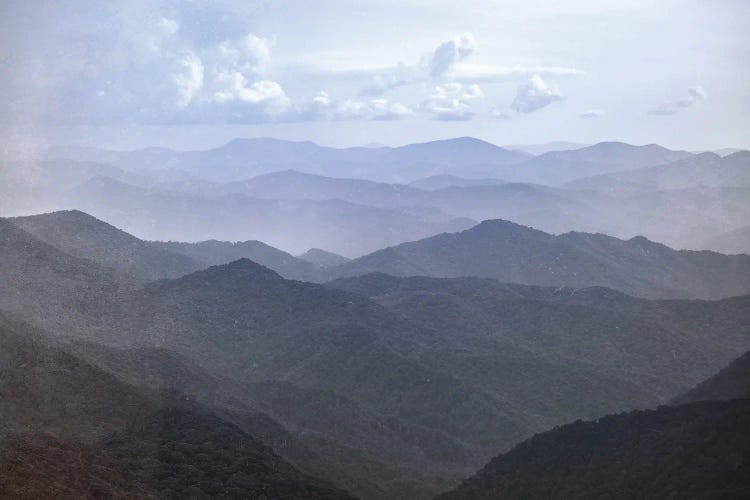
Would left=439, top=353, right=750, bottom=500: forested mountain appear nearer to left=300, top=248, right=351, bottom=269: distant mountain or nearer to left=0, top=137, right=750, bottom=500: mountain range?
left=0, top=137, right=750, bottom=500: mountain range

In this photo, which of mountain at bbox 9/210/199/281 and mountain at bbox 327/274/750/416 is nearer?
mountain at bbox 327/274/750/416

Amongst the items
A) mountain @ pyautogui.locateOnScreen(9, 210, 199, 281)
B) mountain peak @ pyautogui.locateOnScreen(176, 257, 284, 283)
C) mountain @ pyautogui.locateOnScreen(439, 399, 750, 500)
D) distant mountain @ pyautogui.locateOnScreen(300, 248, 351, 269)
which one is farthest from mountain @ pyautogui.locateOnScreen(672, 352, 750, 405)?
distant mountain @ pyautogui.locateOnScreen(300, 248, 351, 269)

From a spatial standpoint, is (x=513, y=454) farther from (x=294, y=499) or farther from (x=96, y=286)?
(x=96, y=286)

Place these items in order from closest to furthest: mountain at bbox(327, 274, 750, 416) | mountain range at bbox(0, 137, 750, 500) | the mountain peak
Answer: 1. mountain range at bbox(0, 137, 750, 500)
2. mountain at bbox(327, 274, 750, 416)
3. the mountain peak

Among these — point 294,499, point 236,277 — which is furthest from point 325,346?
point 294,499

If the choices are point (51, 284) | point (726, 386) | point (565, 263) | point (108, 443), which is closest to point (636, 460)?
point (726, 386)

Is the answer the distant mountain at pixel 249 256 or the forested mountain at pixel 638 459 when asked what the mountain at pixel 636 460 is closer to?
the forested mountain at pixel 638 459

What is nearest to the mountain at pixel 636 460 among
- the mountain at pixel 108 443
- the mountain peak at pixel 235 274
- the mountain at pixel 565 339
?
the mountain at pixel 108 443
